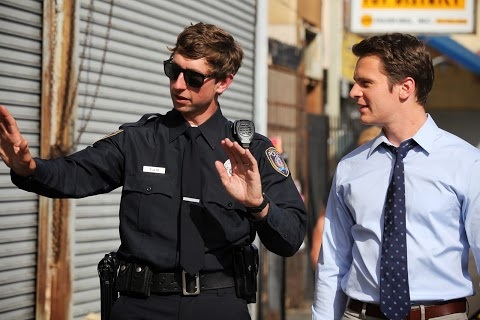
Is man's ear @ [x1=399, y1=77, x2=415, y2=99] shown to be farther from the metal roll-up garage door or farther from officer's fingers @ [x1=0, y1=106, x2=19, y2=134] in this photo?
the metal roll-up garage door

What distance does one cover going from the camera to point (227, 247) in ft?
15.7

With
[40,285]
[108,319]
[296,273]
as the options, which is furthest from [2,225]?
[296,273]

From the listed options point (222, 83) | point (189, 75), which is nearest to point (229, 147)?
point (189, 75)

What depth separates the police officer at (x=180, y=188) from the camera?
4.59m

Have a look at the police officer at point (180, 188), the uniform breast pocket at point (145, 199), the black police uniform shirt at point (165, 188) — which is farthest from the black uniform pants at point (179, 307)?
the uniform breast pocket at point (145, 199)

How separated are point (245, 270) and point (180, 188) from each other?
1.50ft

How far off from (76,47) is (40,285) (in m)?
1.70

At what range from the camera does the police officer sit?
15.1ft

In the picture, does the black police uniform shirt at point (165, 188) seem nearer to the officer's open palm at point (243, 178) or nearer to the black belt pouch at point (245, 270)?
the black belt pouch at point (245, 270)

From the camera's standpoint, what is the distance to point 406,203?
4855 millimetres

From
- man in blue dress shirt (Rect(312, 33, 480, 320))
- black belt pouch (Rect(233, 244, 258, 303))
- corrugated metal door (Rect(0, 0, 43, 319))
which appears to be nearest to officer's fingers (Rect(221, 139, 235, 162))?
black belt pouch (Rect(233, 244, 258, 303))

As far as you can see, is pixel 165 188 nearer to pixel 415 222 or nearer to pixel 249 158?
pixel 249 158

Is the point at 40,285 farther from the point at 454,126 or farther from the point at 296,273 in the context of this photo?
the point at 454,126

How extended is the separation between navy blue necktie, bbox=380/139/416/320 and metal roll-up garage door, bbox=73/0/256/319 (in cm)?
360
